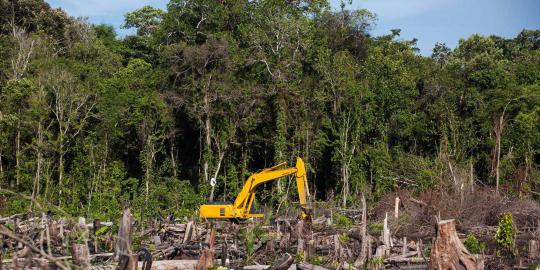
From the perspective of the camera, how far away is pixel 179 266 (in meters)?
11.4

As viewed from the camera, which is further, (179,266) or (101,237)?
(101,237)

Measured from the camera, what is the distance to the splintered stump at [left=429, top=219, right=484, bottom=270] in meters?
8.10

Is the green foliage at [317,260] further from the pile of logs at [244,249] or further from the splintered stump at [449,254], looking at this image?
the splintered stump at [449,254]

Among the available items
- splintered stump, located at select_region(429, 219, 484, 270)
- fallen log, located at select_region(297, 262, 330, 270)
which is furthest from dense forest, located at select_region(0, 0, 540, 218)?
splintered stump, located at select_region(429, 219, 484, 270)

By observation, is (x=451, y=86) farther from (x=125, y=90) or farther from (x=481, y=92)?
(x=125, y=90)

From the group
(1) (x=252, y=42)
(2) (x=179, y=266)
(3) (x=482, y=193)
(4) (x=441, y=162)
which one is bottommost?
(2) (x=179, y=266)

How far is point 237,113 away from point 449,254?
2269 centimetres

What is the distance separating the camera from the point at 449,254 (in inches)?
319

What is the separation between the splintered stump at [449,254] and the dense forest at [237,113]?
61.2 ft

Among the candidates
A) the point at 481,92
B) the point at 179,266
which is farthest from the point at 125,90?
the point at 179,266

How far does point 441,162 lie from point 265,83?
9.40 meters

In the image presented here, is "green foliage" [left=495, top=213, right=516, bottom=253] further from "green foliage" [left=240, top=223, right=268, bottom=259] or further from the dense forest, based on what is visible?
the dense forest

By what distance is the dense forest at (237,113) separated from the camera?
2812cm

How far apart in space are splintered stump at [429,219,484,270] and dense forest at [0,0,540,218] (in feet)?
61.2
